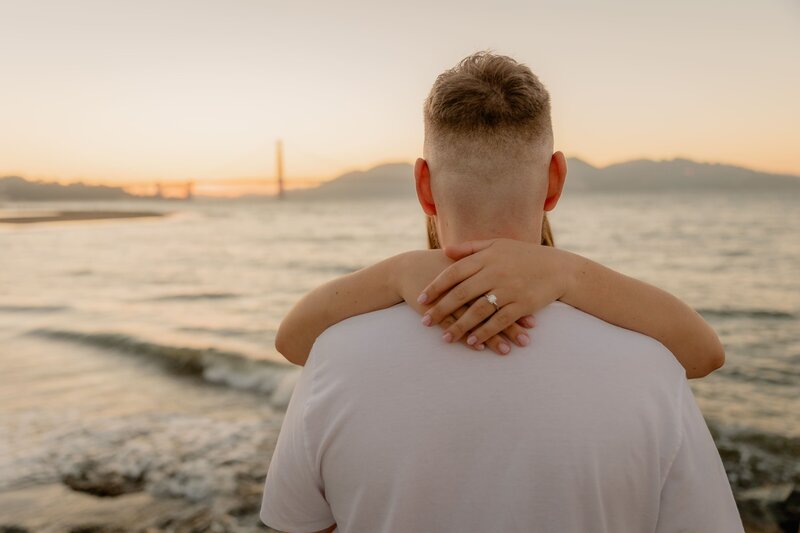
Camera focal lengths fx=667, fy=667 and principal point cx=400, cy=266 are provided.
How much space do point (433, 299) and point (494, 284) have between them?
0.37 feet

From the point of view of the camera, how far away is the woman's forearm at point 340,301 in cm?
126

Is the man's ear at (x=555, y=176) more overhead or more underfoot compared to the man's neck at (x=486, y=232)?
more overhead

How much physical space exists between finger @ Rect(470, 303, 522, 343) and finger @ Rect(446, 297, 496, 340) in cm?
1

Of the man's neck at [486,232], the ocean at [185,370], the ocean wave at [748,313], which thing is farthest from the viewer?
the ocean wave at [748,313]

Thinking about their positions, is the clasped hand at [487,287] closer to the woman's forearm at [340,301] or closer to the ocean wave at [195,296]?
the woman's forearm at [340,301]

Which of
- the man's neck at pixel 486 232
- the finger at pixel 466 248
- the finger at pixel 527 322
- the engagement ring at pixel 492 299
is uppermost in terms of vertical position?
the man's neck at pixel 486 232

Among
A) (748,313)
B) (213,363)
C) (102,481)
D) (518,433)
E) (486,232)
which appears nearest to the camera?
(518,433)

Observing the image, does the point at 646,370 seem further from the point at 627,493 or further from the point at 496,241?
the point at 496,241

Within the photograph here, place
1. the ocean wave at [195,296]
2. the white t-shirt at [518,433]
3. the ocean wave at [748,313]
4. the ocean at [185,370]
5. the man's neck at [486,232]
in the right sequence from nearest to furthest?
the white t-shirt at [518,433], the man's neck at [486,232], the ocean at [185,370], the ocean wave at [748,313], the ocean wave at [195,296]

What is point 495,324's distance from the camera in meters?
1.07

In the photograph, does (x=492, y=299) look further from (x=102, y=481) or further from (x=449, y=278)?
Answer: (x=102, y=481)

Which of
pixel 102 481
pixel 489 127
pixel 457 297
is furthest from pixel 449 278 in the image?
pixel 102 481

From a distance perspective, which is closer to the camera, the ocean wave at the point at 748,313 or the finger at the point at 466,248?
the finger at the point at 466,248

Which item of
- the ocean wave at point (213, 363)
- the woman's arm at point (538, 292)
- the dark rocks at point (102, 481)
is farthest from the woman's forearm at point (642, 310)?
the ocean wave at point (213, 363)
